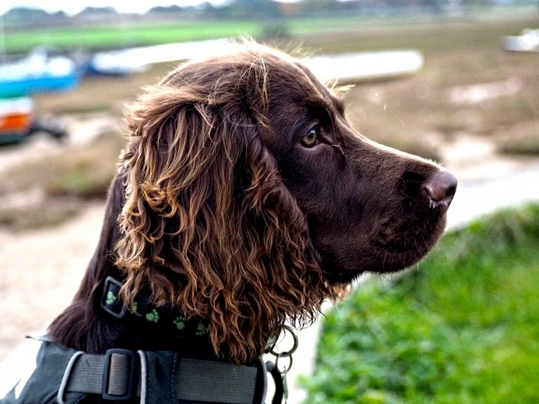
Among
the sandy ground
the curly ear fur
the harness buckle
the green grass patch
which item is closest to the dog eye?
A: the curly ear fur

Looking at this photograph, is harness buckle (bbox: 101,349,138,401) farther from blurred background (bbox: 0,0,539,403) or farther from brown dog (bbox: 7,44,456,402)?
blurred background (bbox: 0,0,539,403)

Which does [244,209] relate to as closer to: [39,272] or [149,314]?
[149,314]

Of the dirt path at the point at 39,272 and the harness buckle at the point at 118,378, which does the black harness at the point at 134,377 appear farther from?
the dirt path at the point at 39,272

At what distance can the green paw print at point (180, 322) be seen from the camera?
1.97 meters

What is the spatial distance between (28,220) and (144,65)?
24523mm

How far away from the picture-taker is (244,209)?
2062mm

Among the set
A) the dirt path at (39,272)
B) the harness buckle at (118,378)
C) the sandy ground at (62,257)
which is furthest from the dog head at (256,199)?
the dirt path at (39,272)

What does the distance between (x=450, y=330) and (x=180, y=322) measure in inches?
110

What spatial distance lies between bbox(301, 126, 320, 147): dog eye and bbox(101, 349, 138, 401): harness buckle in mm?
883

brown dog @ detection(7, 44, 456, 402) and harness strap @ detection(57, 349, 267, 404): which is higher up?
brown dog @ detection(7, 44, 456, 402)

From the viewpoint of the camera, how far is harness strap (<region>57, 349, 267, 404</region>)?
1859 mm

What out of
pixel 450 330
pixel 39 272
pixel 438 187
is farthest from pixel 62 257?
pixel 438 187

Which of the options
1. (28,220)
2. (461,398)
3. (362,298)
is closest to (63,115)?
(28,220)

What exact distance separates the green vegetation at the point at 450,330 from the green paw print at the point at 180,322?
1.50m
